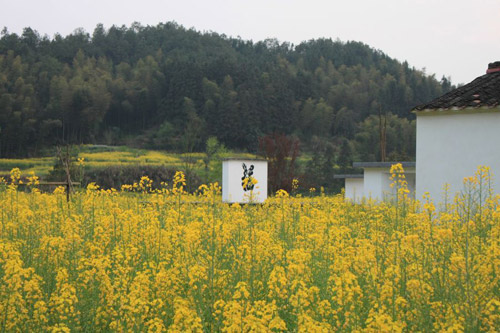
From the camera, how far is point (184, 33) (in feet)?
355

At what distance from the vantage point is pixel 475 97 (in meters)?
11.7

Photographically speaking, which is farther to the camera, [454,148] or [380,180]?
[380,180]

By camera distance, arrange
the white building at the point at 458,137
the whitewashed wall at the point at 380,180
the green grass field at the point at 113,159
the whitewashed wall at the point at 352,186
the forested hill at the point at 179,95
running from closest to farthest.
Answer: the white building at the point at 458,137, the whitewashed wall at the point at 380,180, the whitewashed wall at the point at 352,186, the green grass field at the point at 113,159, the forested hill at the point at 179,95

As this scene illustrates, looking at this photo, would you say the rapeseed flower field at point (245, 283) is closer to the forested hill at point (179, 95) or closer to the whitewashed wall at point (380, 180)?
the whitewashed wall at point (380, 180)

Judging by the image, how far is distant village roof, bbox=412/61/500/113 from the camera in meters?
11.4

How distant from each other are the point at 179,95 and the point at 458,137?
2490 inches

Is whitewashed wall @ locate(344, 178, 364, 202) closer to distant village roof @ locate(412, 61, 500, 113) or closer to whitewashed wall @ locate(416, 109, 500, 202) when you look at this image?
distant village roof @ locate(412, 61, 500, 113)

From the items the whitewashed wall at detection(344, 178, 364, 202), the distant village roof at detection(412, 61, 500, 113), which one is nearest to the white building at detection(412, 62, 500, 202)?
the distant village roof at detection(412, 61, 500, 113)

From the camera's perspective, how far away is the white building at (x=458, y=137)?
11.3 metres

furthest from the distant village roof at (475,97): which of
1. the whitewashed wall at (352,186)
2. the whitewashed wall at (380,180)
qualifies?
the whitewashed wall at (352,186)

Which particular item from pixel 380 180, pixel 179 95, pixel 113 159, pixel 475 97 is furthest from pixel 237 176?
pixel 179 95

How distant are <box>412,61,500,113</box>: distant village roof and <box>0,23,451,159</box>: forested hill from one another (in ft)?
142

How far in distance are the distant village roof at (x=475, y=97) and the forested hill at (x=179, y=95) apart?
4328cm

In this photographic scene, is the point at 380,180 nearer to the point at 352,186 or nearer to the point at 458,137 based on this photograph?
the point at 352,186
